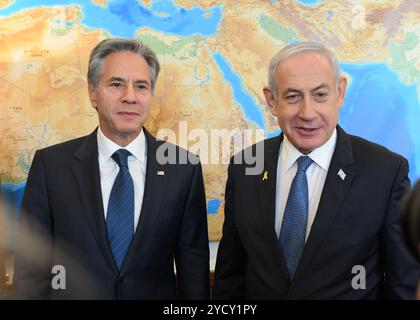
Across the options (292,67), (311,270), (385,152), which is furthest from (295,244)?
(292,67)

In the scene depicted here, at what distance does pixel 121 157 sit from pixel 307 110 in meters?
0.75

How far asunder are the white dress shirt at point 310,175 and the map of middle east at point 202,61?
103 centimetres

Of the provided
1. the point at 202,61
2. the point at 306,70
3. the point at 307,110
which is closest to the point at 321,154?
the point at 307,110

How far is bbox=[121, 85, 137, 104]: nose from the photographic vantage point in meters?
2.02

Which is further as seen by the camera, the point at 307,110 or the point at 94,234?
the point at 94,234

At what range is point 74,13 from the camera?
2.86m

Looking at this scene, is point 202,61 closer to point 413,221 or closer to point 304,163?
point 304,163

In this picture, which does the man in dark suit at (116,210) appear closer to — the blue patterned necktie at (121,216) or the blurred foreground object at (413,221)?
the blue patterned necktie at (121,216)

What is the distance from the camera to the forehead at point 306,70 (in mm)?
1784

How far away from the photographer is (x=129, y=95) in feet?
6.64

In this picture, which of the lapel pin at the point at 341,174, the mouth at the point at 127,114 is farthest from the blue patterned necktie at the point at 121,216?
the lapel pin at the point at 341,174

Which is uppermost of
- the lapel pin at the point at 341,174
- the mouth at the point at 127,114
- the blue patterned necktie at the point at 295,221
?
the mouth at the point at 127,114

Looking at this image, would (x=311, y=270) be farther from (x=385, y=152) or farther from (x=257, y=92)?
(x=257, y=92)

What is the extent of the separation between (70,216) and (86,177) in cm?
16
